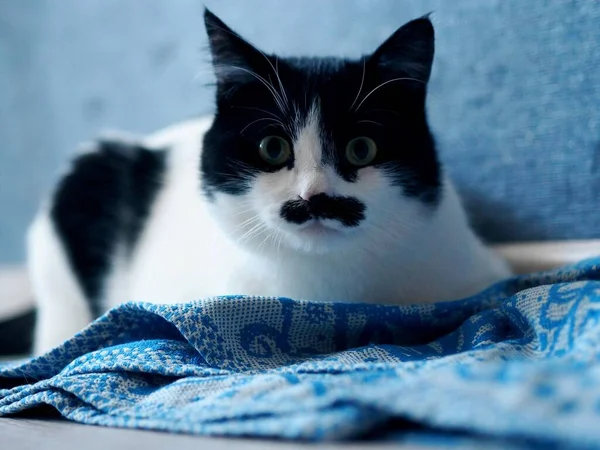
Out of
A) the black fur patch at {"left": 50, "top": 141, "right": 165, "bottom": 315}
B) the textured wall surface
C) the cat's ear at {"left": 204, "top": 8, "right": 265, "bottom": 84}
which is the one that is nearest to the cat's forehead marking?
the cat's ear at {"left": 204, "top": 8, "right": 265, "bottom": 84}

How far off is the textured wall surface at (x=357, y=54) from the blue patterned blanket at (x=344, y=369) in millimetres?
326

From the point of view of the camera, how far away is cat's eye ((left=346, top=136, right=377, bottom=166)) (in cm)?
85

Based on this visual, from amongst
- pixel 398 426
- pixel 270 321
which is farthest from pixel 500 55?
pixel 398 426

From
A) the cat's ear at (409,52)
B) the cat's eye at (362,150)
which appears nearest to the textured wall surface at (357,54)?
the cat's ear at (409,52)

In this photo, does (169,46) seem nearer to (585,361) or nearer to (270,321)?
(270,321)

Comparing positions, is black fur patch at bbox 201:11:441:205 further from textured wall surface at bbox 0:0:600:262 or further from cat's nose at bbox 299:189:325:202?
textured wall surface at bbox 0:0:600:262

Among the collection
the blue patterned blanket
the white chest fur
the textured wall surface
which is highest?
the textured wall surface

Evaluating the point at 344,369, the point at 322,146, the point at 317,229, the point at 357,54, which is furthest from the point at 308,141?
the point at 357,54

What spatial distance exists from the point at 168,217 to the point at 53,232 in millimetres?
305

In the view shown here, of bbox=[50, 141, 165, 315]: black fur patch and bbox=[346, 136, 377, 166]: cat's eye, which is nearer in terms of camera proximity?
bbox=[346, 136, 377, 166]: cat's eye

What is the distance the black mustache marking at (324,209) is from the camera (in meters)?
0.77

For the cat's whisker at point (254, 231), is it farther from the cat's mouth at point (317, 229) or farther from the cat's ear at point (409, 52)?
the cat's ear at point (409, 52)

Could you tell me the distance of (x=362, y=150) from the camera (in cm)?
86

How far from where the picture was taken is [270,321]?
0.82 m
